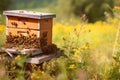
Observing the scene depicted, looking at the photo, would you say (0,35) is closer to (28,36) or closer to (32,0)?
(28,36)

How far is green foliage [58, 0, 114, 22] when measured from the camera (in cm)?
2442

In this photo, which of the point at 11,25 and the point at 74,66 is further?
the point at 11,25

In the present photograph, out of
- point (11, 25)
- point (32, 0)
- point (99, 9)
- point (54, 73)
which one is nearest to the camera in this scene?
point (54, 73)

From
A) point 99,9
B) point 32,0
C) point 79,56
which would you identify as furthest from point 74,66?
point 32,0

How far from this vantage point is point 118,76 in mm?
4109

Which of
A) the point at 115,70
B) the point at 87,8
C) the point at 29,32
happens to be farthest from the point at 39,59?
the point at 87,8

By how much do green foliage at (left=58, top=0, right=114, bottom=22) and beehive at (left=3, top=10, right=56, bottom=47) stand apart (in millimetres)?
19701

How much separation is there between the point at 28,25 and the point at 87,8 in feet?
67.6

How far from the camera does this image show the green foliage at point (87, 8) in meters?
24.4

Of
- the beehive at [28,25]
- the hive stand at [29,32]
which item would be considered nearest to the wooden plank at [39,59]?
the hive stand at [29,32]

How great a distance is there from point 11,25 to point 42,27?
15.1 inches

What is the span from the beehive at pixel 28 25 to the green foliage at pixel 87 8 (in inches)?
776

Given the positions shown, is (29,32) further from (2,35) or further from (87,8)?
(87,8)

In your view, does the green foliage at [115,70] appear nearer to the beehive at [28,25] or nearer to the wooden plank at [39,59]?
the wooden plank at [39,59]
